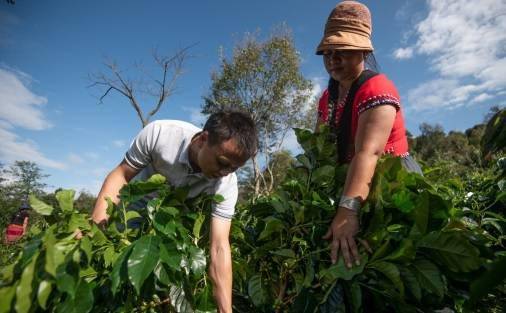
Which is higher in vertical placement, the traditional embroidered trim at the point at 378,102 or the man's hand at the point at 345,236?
the traditional embroidered trim at the point at 378,102

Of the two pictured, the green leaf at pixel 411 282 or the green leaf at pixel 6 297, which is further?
the green leaf at pixel 411 282

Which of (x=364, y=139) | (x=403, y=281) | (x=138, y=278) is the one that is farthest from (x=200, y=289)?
(x=364, y=139)

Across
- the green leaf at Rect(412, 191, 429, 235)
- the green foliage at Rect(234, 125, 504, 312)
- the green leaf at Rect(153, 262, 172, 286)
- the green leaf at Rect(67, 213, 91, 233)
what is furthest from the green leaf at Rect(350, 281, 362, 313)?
the green leaf at Rect(67, 213, 91, 233)

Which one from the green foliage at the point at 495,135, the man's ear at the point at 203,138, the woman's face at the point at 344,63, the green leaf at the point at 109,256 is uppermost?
the woman's face at the point at 344,63

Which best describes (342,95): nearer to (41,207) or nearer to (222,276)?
(222,276)

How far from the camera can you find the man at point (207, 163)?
1742mm

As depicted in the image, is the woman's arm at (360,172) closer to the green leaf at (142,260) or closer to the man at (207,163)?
the man at (207,163)

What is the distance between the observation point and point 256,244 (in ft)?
6.10

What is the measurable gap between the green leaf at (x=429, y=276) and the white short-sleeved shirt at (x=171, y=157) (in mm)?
1026

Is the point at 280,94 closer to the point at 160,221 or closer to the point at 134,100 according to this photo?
the point at 134,100

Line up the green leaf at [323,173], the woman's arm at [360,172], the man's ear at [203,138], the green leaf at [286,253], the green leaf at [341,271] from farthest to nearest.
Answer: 1. the man's ear at [203,138]
2. the green leaf at [323,173]
3. the green leaf at [286,253]
4. the woman's arm at [360,172]
5. the green leaf at [341,271]

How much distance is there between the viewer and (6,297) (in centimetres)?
104

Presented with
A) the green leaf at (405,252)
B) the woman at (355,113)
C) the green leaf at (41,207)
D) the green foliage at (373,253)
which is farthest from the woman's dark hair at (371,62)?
the green leaf at (41,207)

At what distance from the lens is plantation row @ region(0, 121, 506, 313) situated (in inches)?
45.8
